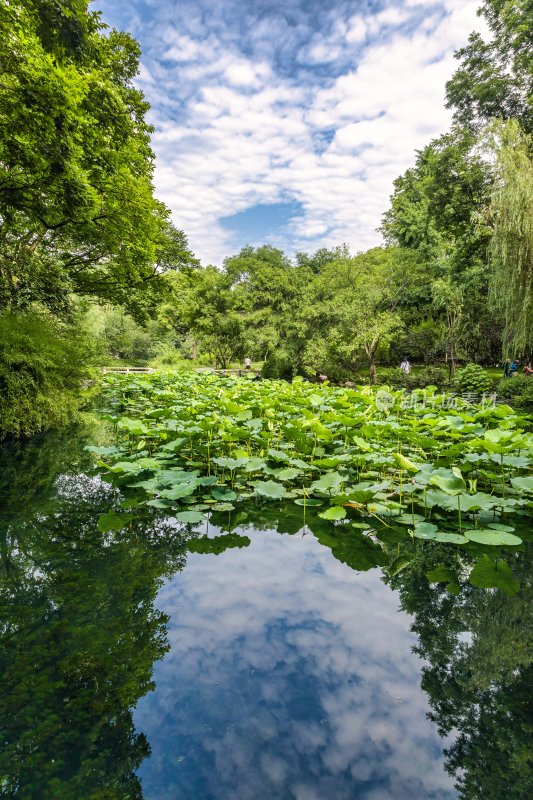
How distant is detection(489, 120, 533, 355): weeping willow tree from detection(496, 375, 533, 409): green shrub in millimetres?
1102

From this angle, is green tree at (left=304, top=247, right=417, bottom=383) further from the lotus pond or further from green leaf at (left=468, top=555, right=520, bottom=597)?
green leaf at (left=468, top=555, right=520, bottom=597)

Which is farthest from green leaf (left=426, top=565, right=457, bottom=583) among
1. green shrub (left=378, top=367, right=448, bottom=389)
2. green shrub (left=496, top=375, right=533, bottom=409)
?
green shrub (left=378, top=367, right=448, bottom=389)

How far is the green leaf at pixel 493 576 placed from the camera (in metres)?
2.01

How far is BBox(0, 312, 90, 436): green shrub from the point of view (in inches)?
211

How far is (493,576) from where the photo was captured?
2.09 metres

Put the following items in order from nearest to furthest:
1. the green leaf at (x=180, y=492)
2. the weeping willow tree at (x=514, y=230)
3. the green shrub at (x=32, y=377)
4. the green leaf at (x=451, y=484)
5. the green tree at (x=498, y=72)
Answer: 1. the green leaf at (x=451, y=484)
2. the green leaf at (x=180, y=492)
3. the green shrub at (x=32, y=377)
4. the weeping willow tree at (x=514, y=230)
5. the green tree at (x=498, y=72)

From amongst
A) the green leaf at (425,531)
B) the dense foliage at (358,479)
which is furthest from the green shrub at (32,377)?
the green leaf at (425,531)

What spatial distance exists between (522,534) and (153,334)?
3164 cm

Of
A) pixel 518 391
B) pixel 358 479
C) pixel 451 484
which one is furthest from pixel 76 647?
pixel 518 391

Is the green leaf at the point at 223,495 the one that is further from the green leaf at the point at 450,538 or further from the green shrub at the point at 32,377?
the green shrub at the point at 32,377

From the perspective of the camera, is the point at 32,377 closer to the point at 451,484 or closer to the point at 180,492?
A: the point at 180,492

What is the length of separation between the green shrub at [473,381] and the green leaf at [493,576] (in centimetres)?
1175

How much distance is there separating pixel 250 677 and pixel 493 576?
139 cm

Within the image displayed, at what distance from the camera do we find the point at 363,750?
3.79 ft
